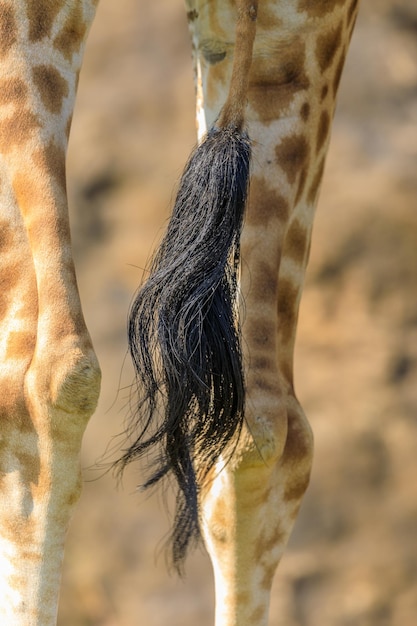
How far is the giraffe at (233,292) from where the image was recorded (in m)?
1.36

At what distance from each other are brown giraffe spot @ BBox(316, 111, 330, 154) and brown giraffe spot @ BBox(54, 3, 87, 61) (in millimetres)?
413

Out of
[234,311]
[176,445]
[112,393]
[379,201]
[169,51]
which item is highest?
[169,51]

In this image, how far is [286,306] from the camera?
5.42 feet

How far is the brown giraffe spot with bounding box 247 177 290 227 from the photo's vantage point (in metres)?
1.59

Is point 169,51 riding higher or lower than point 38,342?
higher

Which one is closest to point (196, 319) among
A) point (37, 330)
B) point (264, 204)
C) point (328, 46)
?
point (37, 330)

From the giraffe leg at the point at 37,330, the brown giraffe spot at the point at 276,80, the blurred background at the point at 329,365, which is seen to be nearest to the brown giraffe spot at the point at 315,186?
the brown giraffe spot at the point at 276,80

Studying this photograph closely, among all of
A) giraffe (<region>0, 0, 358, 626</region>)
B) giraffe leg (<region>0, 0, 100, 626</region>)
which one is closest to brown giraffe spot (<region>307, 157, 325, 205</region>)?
giraffe (<region>0, 0, 358, 626</region>)

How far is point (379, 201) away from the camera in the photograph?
346 cm

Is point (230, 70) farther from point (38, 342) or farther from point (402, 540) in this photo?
point (402, 540)

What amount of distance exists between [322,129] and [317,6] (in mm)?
174

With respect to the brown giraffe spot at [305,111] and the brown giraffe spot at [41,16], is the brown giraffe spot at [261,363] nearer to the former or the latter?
the brown giraffe spot at [305,111]

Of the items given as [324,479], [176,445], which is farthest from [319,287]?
[176,445]

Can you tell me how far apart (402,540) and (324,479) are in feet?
0.95
